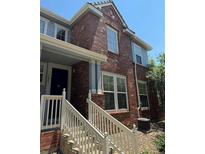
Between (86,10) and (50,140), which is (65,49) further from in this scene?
(86,10)

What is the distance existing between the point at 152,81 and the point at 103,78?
4.94 metres

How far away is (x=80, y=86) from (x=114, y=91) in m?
1.74

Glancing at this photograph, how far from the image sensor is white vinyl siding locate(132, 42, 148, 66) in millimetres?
9634

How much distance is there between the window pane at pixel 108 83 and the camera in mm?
6691

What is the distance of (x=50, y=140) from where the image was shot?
162 inches

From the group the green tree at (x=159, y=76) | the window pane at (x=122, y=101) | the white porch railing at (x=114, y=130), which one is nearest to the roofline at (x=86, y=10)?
the window pane at (x=122, y=101)

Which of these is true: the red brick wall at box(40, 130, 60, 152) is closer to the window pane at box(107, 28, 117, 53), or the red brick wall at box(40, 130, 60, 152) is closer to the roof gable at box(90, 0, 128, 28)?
the window pane at box(107, 28, 117, 53)

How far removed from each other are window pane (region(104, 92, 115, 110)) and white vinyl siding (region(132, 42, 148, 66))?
11.3ft

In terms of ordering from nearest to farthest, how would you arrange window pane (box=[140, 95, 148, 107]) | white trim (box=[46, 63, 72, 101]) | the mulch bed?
the mulch bed
white trim (box=[46, 63, 72, 101])
window pane (box=[140, 95, 148, 107])

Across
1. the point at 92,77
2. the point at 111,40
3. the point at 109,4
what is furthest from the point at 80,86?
the point at 109,4

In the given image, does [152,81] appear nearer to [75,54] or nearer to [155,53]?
[155,53]

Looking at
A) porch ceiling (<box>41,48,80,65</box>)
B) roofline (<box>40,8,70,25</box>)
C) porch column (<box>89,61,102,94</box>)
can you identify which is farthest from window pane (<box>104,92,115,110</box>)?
roofline (<box>40,8,70,25</box>)
